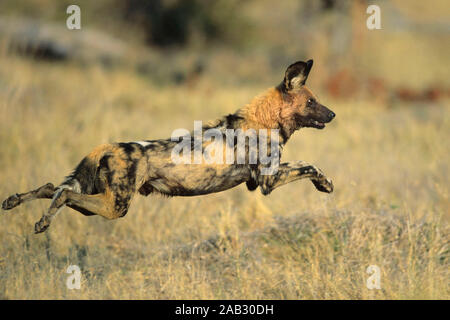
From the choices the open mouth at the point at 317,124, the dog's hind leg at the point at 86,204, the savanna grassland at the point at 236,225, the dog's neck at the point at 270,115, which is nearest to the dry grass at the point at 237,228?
the savanna grassland at the point at 236,225

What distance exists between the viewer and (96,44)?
1462cm

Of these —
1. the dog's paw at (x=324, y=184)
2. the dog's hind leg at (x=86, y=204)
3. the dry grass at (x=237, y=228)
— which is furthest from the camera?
the dog's paw at (x=324, y=184)

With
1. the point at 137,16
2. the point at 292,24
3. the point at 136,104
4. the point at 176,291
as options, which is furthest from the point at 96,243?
the point at 292,24

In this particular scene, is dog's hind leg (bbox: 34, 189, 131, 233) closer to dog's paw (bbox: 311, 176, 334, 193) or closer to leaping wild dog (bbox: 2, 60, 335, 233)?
leaping wild dog (bbox: 2, 60, 335, 233)

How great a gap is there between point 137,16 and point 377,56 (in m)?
7.86

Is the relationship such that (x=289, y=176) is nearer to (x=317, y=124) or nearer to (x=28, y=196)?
(x=317, y=124)

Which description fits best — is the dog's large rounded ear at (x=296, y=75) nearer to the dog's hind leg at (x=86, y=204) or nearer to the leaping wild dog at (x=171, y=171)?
the leaping wild dog at (x=171, y=171)

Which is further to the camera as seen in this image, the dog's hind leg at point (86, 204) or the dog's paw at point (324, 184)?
the dog's paw at point (324, 184)

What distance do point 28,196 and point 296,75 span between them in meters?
2.23

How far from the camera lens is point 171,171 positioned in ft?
13.9

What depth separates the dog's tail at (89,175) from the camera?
4.22 metres

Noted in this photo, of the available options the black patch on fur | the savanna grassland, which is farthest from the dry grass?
the black patch on fur

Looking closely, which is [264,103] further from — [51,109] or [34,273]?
[51,109]

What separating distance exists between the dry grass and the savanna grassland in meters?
0.02
